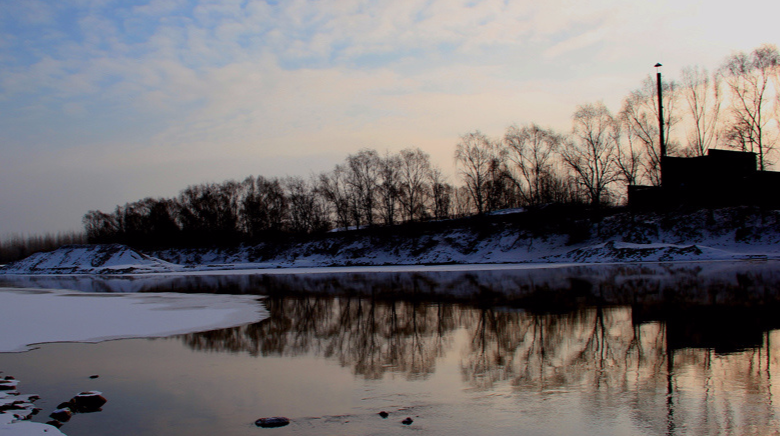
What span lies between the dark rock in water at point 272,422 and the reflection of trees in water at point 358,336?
2.34 m

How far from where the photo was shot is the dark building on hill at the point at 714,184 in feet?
139

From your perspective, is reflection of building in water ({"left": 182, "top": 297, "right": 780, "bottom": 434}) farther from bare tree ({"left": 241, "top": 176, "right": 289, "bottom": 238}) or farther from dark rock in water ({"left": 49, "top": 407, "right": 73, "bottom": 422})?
bare tree ({"left": 241, "top": 176, "right": 289, "bottom": 238})

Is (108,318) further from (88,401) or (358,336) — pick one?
(88,401)

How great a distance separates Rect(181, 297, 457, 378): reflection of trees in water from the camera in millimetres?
9648

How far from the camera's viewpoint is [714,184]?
43969 millimetres

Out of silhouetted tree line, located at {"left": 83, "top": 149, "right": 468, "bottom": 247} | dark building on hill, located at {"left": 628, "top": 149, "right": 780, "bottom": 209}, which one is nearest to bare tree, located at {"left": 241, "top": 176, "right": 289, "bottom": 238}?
silhouetted tree line, located at {"left": 83, "top": 149, "right": 468, "bottom": 247}

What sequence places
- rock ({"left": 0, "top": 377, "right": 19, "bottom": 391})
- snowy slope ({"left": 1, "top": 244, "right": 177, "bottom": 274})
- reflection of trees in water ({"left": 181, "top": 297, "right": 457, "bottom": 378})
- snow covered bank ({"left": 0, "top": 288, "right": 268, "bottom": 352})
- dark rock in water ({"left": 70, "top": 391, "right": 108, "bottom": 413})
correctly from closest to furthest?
dark rock in water ({"left": 70, "top": 391, "right": 108, "bottom": 413}) < rock ({"left": 0, "top": 377, "right": 19, "bottom": 391}) < reflection of trees in water ({"left": 181, "top": 297, "right": 457, "bottom": 378}) < snow covered bank ({"left": 0, "top": 288, "right": 268, "bottom": 352}) < snowy slope ({"left": 1, "top": 244, "right": 177, "bottom": 274})

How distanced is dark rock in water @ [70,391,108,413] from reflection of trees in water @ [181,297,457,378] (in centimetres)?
354

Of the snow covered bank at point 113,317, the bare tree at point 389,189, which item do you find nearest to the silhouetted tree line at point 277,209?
the bare tree at point 389,189

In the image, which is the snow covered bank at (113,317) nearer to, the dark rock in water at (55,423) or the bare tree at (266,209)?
the dark rock in water at (55,423)

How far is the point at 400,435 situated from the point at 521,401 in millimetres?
1856

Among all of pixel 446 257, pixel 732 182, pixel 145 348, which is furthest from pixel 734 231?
pixel 145 348

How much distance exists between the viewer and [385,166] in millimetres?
79062

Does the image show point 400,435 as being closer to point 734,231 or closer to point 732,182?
point 734,231
